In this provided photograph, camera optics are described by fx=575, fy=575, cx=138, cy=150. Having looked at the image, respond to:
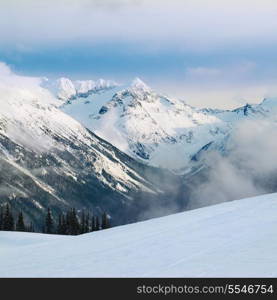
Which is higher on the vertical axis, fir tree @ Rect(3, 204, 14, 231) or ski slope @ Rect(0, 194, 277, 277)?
fir tree @ Rect(3, 204, 14, 231)

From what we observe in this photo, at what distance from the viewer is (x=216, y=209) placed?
128 ft

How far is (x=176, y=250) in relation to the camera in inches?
1054

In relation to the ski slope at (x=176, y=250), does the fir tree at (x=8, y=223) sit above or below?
above

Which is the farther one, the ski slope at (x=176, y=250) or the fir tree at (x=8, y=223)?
the fir tree at (x=8, y=223)

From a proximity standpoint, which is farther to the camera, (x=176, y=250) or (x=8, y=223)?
(x=8, y=223)

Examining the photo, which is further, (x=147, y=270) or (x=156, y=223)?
(x=156, y=223)

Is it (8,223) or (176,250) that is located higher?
(8,223)

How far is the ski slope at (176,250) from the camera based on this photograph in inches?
881

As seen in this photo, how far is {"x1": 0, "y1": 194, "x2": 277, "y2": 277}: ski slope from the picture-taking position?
22.4 m

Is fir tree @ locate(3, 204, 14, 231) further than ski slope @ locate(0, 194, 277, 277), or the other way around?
fir tree @ locate(3, 204, 14, 231)

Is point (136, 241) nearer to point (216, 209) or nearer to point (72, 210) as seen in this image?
point (216, 209)
